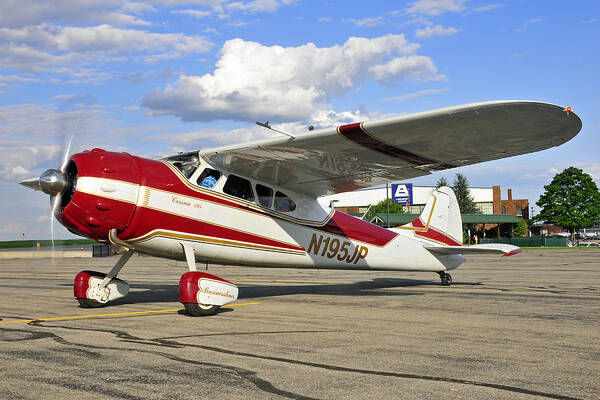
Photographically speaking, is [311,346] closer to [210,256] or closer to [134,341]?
[134,341]

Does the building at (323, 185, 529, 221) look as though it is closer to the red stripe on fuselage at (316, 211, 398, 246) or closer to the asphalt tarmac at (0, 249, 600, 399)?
the red stripe on fuselage at (316, 211, 398, 246)

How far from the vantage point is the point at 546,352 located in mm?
5410

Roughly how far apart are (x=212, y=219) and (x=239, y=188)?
1.04 meters

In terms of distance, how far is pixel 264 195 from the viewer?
1100cm

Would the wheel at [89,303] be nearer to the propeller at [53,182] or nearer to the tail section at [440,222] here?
the propeller at [53,182]

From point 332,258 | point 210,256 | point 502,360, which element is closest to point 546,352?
point 502,360

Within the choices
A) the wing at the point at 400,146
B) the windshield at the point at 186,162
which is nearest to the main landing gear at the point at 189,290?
the windshield at the point at 186,162

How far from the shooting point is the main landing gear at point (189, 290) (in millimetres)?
8398

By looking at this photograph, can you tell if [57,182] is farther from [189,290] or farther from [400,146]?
[400,146]

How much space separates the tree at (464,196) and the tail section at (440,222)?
3248 inches

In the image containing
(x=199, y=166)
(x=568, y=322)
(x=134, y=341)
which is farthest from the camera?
(x=199, y=166)

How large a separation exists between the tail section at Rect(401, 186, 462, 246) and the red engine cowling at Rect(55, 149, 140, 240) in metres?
8.04

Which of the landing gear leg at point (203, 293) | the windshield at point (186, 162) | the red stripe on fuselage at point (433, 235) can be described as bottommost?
the landing gear leg at point (203, 293)

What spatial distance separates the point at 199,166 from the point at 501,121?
5156 millimetres
